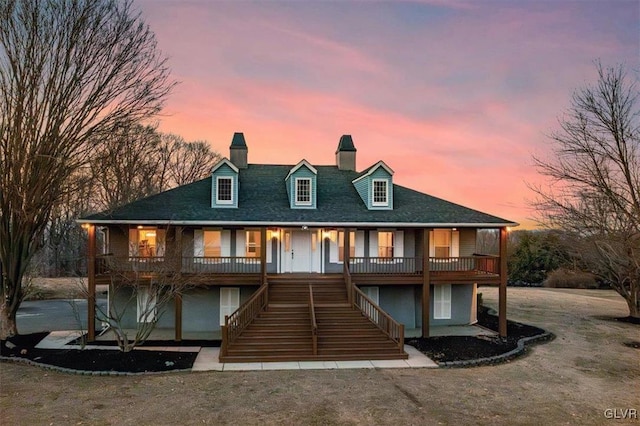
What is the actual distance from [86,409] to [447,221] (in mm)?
15090

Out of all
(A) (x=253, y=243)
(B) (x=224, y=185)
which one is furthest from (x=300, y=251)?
(B) (x=224, y=185)

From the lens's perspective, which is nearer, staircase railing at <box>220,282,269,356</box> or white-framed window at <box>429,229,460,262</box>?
staircase railing at <box>220,282,269,356</box>

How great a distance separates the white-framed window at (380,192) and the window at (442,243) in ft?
10.2

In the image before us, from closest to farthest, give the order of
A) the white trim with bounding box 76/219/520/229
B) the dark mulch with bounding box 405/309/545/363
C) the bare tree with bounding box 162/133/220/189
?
1. the dark mulch with bounding box 405/309/545/363
2. the white trim with bounding box 76/219/520/229
3. the bare tree with bounding box 162/133/220/189

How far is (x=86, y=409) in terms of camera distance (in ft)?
30.2

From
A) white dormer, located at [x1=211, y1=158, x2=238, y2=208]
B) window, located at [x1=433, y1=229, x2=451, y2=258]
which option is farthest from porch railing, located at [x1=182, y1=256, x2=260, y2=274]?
window, located at [x1=433, y1=229, x2=451, y2=258]

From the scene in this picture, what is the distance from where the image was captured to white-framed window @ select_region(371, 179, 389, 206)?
19.8m

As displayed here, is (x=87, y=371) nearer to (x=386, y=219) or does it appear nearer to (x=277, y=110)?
(x=386, y=219)

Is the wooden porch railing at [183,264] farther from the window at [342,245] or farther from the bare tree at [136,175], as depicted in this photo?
the bare tree at [136,175]

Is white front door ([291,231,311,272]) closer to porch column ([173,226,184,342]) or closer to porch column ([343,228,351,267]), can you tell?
porch column ([343,228,351,267])

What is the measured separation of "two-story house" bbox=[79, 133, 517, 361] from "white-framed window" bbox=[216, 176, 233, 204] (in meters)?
0.06

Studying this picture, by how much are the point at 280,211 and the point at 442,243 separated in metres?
8.49

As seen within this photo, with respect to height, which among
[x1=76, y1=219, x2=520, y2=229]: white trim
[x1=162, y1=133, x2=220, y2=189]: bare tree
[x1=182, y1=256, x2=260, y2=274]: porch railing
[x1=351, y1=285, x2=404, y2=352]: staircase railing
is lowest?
[x1=351, y1=285, x2=404, y2=352]: staircase railing

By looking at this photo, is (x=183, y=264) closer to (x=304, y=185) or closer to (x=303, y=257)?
(x=303, y=257)
